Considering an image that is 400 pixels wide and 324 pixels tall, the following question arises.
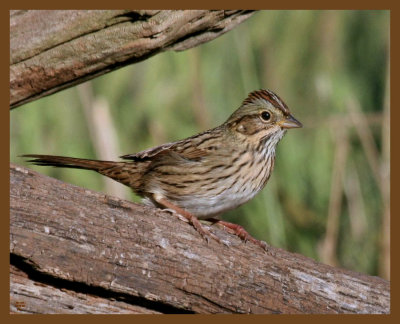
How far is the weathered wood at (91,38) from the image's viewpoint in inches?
149

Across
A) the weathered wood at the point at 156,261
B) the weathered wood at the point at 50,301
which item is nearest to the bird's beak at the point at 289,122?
the weathered wood at the point at 156,261

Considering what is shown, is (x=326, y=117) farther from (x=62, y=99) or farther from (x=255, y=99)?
(x=62, y=99)

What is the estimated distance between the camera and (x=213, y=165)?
4.11 m

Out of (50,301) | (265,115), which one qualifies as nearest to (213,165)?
(265,115)

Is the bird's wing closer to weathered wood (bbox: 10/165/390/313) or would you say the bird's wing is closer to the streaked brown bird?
the streaked brown bird

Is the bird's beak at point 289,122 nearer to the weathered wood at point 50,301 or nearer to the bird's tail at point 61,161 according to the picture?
the bird's tail at point 61,161

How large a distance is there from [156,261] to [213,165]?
81cm

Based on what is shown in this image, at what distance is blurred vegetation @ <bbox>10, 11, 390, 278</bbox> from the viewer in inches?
190

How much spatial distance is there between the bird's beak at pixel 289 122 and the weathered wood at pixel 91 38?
520 millimetres

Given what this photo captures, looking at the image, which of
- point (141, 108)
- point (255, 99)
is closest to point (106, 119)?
point (141, 108)

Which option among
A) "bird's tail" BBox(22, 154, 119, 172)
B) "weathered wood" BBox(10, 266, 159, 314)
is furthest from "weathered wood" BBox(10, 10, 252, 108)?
"weathered wood" BBox(10, 266, 159, 314)

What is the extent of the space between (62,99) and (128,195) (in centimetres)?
70

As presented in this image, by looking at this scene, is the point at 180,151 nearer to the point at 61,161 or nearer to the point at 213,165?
the point at 213,165

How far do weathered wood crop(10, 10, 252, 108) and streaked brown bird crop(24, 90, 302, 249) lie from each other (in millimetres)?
391
